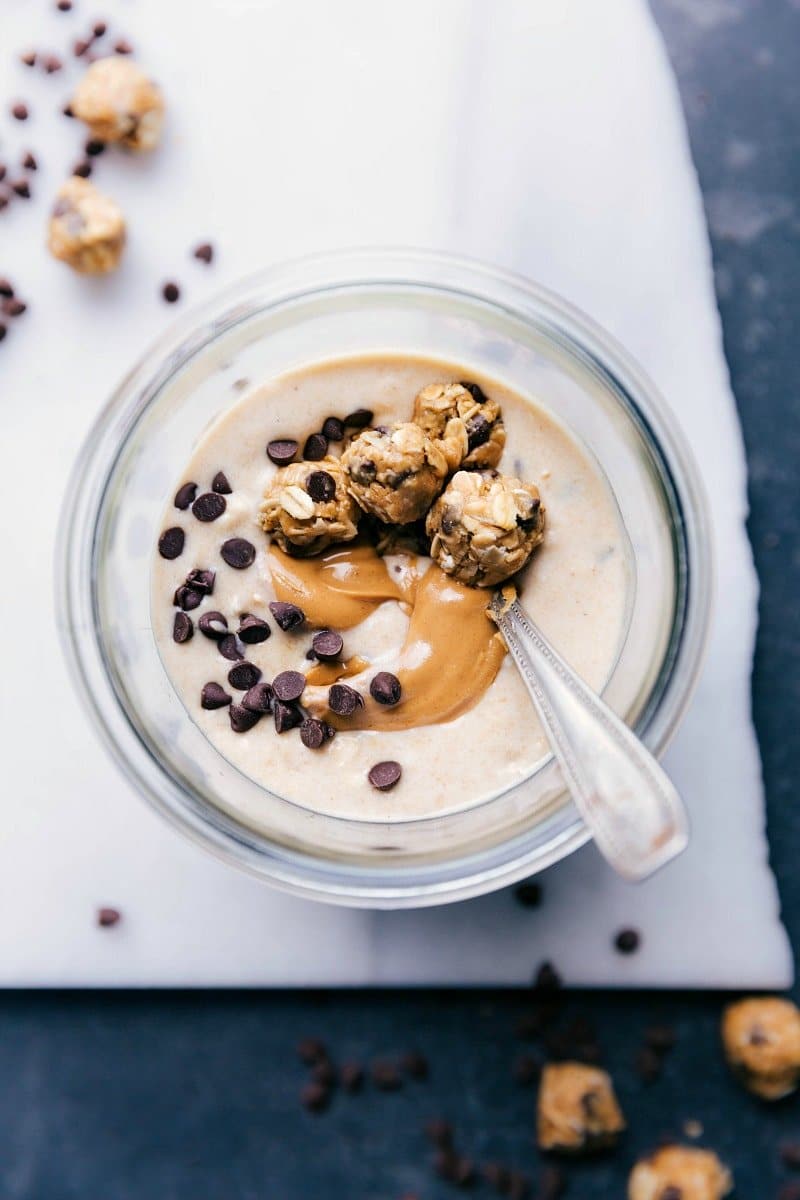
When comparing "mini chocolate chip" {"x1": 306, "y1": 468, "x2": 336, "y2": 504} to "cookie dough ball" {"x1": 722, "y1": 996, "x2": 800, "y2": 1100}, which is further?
"cookie dough ball" {"x1": 722, "y1": 996, "x2": 800, "y2": 1100}

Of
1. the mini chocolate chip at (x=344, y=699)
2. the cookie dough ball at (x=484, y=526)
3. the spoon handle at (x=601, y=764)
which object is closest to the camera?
the spoon handle at (x=601, y=764)

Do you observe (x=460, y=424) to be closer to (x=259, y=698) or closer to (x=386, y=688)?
(x=386, y=688)

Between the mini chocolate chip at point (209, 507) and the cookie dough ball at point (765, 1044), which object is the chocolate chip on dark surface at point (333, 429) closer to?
the mini chocolate chip at point (209, 507)

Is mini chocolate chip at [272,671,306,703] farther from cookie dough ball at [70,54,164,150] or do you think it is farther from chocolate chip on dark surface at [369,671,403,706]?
cookie dough ball at [70,54,164,150]

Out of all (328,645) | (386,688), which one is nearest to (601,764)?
(386,688)

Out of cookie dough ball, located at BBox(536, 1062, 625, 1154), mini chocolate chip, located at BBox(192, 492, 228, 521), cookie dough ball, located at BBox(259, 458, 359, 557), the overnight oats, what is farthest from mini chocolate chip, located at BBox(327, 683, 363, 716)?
cookie dough ball, located at BBox(536, 1062, 625, 1154)

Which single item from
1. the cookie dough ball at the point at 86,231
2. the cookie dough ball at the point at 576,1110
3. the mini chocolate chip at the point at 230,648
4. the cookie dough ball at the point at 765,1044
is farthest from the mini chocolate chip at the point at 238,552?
the cookie dough ball at the point at 765,1044
